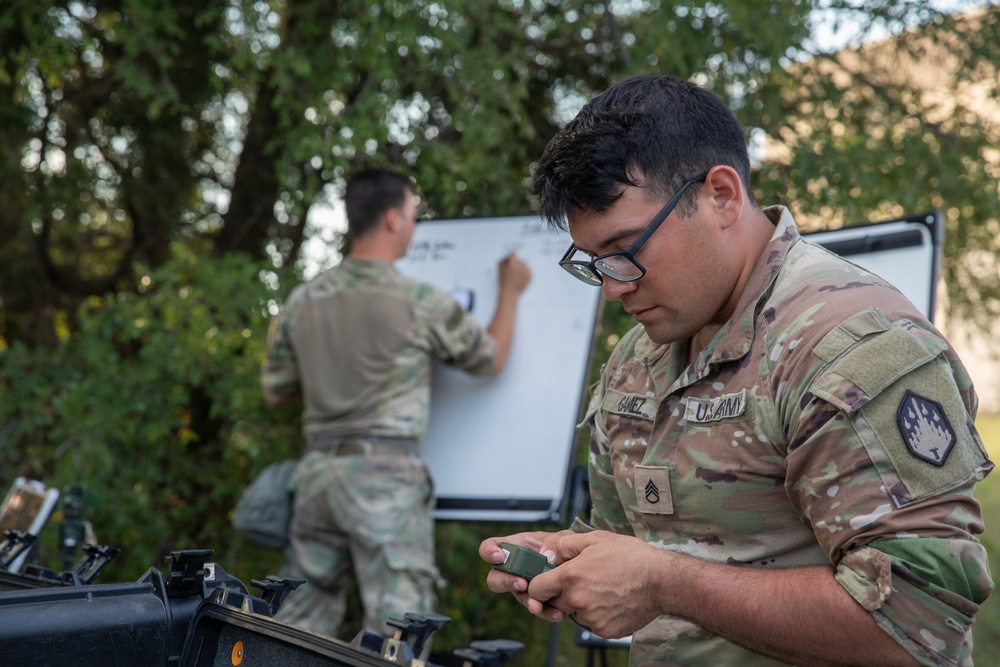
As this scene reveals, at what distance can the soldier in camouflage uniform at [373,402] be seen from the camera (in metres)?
3.42

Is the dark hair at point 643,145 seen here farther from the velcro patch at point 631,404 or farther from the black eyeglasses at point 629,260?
the velcro patch at point 631,404

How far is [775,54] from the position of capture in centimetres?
427

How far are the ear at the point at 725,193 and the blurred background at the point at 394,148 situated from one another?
2.57m

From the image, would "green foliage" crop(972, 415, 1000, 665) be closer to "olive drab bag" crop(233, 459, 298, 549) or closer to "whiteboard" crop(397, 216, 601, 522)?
"whiteboard" crop(397, 216, 601, 522)

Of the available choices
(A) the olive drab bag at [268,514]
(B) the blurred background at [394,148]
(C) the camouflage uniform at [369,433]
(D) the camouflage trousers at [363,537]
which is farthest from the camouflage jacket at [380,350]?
(B) the blurred background at [394,148]

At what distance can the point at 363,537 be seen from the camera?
11.2 ft

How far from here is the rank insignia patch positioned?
4.01 feet

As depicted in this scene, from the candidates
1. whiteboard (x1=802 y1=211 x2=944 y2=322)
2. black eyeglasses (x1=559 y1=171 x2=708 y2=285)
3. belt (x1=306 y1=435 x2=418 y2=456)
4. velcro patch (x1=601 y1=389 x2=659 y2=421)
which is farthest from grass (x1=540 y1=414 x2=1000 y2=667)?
black eyeglasses (x1=559 y1=171 x2=708 y2=285)

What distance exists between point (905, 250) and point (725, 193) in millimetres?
1638

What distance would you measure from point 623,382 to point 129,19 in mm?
3764

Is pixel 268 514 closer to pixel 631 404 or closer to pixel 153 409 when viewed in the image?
pixel 153 409

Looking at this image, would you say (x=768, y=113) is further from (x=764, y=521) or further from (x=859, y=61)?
(x=764, y=521)

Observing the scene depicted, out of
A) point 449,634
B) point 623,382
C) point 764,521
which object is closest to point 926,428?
point 764,521

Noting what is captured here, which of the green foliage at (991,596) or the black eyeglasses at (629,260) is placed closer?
the black eyeglasses at (629,260)
